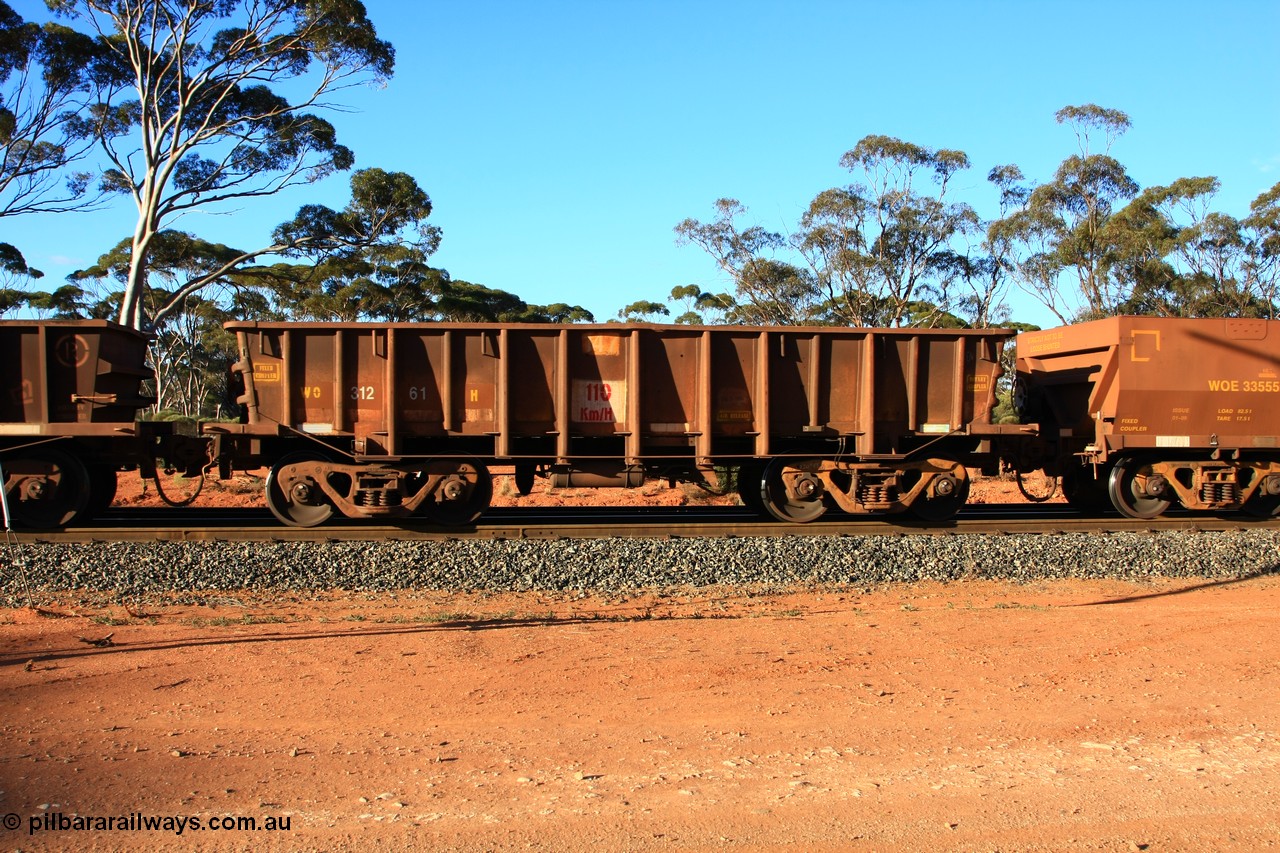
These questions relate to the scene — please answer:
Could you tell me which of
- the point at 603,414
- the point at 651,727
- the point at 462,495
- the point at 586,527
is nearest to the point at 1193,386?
the point at 603,414

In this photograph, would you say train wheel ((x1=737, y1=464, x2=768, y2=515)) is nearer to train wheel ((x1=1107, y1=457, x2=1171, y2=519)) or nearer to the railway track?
the railway track

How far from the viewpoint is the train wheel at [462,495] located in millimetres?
10828

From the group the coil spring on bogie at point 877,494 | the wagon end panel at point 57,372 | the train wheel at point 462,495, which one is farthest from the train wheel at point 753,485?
the wagon end panel at point 57,372

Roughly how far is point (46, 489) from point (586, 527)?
640 cm

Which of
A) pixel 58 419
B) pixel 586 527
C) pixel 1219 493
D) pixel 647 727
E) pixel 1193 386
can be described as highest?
pixel 1193 386

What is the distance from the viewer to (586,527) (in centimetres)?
1067

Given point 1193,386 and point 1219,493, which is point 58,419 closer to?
point 1193,386

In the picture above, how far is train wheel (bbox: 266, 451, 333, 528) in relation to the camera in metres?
10.8

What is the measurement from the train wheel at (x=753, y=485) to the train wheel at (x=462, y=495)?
11.2ft

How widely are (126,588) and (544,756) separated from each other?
6.38 meters

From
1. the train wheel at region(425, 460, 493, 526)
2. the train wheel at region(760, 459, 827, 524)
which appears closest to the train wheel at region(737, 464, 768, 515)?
the train wheel at region(760, 459, 827, 524)

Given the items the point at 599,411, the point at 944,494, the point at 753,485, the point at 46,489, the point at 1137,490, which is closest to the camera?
the point at 46,489

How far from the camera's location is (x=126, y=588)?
355 inches

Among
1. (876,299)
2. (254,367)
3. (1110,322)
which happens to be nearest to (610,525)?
(254,367)
